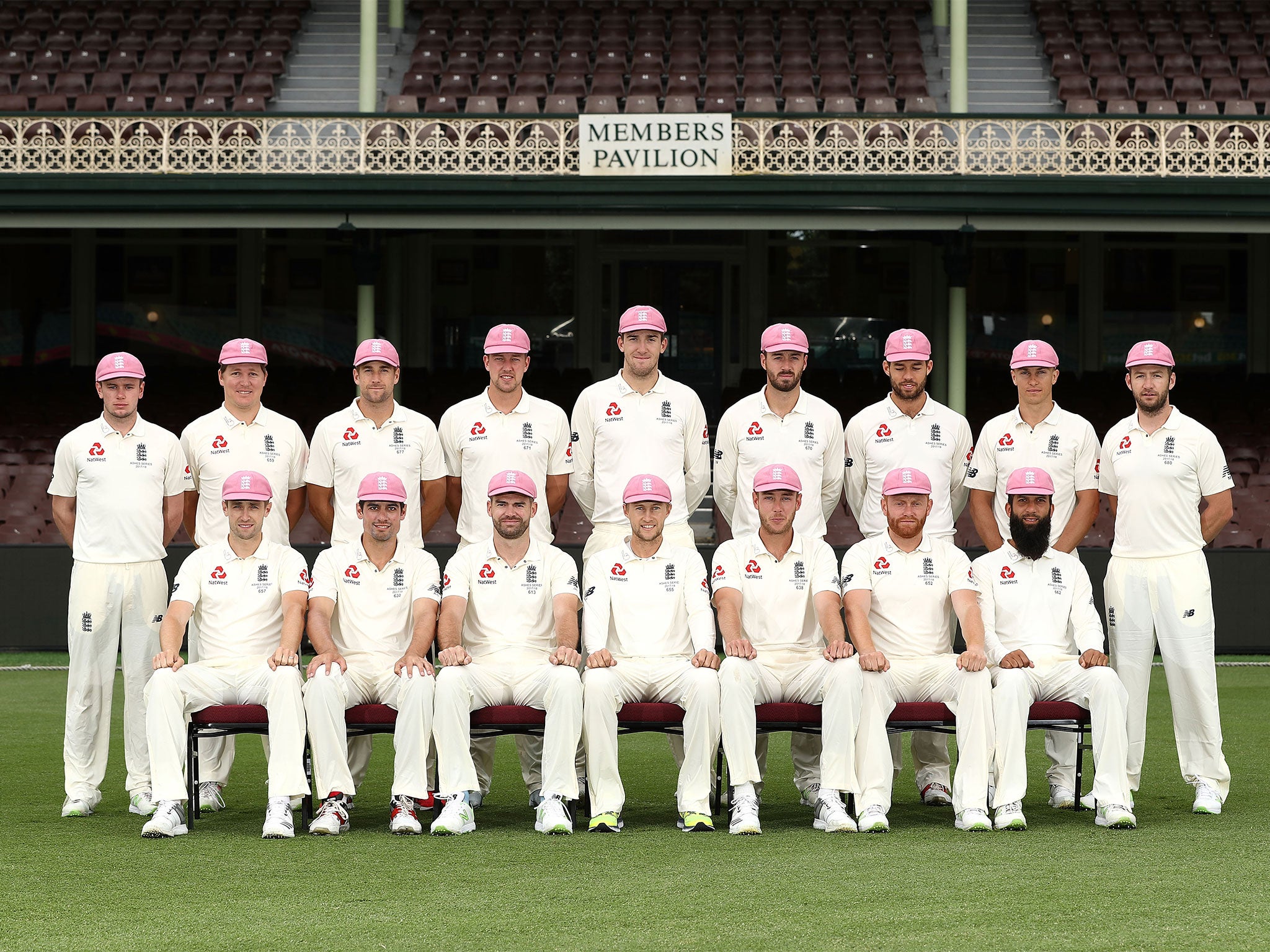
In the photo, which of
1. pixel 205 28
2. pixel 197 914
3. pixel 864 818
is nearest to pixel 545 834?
pixel 864 818

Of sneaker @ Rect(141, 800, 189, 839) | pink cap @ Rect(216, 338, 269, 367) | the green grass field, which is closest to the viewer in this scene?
the green grass field

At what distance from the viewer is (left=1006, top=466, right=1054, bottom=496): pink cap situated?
25.8ft

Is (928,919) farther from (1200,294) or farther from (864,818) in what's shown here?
(1200,294)

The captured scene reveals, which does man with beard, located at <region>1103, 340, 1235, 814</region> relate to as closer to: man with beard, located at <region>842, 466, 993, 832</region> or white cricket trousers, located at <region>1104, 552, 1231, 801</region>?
white cricket trousers, located at <region>1104, 552, 1231, 801</region>

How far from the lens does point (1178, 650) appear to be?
26.2 feet

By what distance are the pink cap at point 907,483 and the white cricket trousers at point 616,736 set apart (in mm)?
1256

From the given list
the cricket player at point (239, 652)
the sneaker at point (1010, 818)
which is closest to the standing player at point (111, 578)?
the cricket player at point (239, 652)

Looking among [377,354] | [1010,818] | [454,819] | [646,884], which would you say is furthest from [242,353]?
[1010,818]

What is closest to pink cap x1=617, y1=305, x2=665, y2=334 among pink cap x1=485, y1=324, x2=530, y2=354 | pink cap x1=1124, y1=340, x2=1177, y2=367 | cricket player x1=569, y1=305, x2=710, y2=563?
cricket player x1=569, y1=305, x2=710, y2=563

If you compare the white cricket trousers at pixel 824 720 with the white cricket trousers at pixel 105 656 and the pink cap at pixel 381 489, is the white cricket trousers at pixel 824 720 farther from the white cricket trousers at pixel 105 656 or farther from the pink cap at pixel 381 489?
the white cricket trousers at pixel 105 656

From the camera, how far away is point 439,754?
7320mm

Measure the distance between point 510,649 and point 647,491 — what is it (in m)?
1.01

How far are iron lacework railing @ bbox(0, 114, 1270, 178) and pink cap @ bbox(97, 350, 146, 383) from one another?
1007 cm

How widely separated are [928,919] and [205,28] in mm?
21453
